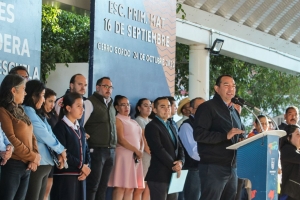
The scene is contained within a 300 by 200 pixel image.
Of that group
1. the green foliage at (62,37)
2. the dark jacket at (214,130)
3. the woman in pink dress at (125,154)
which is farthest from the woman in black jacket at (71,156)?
the green foliage at (62,37)

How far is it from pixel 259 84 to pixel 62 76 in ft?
38.6

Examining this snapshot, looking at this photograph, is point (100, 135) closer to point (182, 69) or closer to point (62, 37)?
point (62, 37)

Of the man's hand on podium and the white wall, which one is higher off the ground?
the white wall

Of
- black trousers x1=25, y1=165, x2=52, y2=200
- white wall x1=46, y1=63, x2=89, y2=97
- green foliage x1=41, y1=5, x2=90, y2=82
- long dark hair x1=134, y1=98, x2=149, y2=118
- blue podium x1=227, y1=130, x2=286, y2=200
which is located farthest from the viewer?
green foliage x1=41, y1=5, x2=90, y2=82

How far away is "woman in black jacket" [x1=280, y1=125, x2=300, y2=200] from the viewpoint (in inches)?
344

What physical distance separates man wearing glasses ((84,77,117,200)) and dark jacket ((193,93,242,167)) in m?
1.58

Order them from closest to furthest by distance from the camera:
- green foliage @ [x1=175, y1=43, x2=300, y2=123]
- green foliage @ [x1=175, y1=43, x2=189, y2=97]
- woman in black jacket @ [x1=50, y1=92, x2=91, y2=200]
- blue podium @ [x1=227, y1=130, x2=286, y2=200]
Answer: blue podium @ [x1=227, y1=130, x2=286, y2=200] < woman in black jacket @ [x1=50, y1=92, x2=91, y2=200] < green foliage @ [x1=175, y1=43, x2=189, y2=97] < green foliage @ [x1=175, y1=43, x2=300, y2=123]

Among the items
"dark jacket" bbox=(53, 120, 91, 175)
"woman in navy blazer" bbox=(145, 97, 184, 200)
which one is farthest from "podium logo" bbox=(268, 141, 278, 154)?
"dark jacket" bbox=(53, 120, 91, 175)

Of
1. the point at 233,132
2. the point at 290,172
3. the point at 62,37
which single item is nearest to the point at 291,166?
the point at 290,172

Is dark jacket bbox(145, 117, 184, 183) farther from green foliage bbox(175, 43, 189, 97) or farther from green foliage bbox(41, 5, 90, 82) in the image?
green foliage bbox(175, 43, 189, 97)

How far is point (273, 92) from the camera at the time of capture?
70.7ft

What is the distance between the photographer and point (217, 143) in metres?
7.02

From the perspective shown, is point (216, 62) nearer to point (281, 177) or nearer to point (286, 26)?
point (286, 26)

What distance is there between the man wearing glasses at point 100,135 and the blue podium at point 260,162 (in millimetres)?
2151
